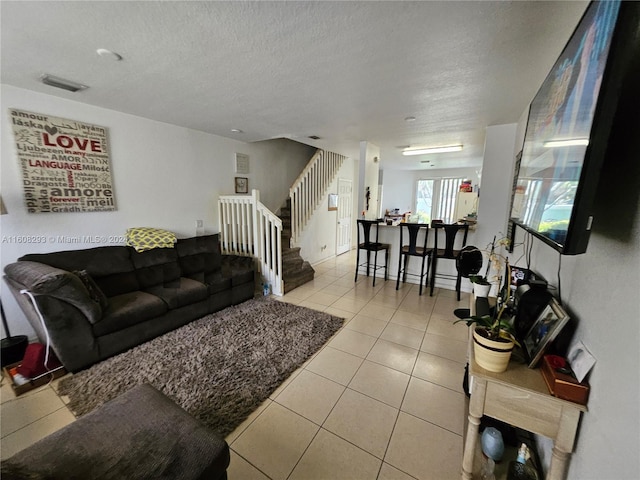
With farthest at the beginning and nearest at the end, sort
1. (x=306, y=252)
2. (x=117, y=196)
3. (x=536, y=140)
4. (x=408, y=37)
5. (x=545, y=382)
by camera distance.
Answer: (x=306, y=252) < (x=117, y=196) < (x=408, y=37) < (x=536, y=140) < (x=545, y=382)

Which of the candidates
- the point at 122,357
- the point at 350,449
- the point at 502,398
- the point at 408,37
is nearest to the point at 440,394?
the point at 350,449

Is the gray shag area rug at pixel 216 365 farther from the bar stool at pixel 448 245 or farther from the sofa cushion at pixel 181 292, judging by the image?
the bar stool at pixel 448 245

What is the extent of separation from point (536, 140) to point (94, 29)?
269cm

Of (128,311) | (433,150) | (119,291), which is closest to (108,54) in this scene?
(128,311)

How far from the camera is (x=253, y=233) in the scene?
3.80 metres

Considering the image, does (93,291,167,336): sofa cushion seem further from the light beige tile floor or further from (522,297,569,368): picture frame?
(522,297,569,368): picture frame

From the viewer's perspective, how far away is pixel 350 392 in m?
1.91

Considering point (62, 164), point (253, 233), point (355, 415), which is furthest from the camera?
point (253, 233)

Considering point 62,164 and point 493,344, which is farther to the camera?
point 62,164

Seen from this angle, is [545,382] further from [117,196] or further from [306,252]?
[306,252]

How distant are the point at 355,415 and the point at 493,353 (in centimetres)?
112

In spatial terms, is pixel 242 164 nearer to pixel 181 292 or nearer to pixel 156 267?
pixel 156 267

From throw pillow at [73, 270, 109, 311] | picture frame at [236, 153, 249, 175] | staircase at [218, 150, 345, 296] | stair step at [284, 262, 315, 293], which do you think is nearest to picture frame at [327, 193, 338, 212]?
staircase at [218, 150, 345, 296]

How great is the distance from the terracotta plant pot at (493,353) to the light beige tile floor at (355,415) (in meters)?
0.79
